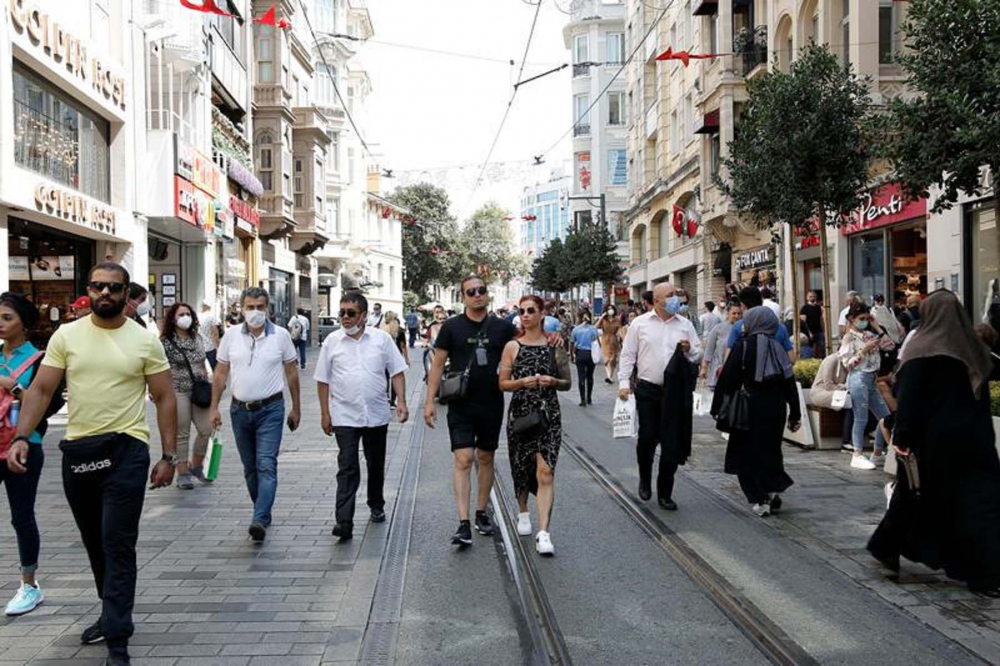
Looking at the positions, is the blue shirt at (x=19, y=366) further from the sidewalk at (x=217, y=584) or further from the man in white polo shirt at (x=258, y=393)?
the man in white polo shirt at (x=258, y=393)

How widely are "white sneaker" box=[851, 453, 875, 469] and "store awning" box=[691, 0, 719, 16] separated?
70.6ft

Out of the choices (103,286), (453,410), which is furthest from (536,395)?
(103,286)

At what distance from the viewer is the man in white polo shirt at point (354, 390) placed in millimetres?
7301

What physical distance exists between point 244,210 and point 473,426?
2563cm

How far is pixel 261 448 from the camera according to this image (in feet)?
23.9

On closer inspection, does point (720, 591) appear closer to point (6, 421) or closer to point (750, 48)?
point (6, 421)

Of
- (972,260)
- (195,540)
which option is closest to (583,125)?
(972,260)

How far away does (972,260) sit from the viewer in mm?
16688

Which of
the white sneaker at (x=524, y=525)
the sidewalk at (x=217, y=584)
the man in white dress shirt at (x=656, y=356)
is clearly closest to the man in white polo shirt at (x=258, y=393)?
the sidewalk at (x=217, y=584)

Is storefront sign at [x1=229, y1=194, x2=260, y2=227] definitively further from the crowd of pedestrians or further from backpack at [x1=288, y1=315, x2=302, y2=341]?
the crowd of pedestrians

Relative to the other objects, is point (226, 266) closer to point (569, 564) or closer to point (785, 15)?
point (785, 15)

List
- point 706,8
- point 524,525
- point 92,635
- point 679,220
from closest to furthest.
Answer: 1. point 92,635
2. point 524,525
3. point 706,8
4. point 679,220

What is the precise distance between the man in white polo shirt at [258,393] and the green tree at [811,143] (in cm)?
849

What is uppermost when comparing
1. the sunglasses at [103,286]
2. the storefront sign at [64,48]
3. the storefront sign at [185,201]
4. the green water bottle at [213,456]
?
the storefront sign at [64,48]
